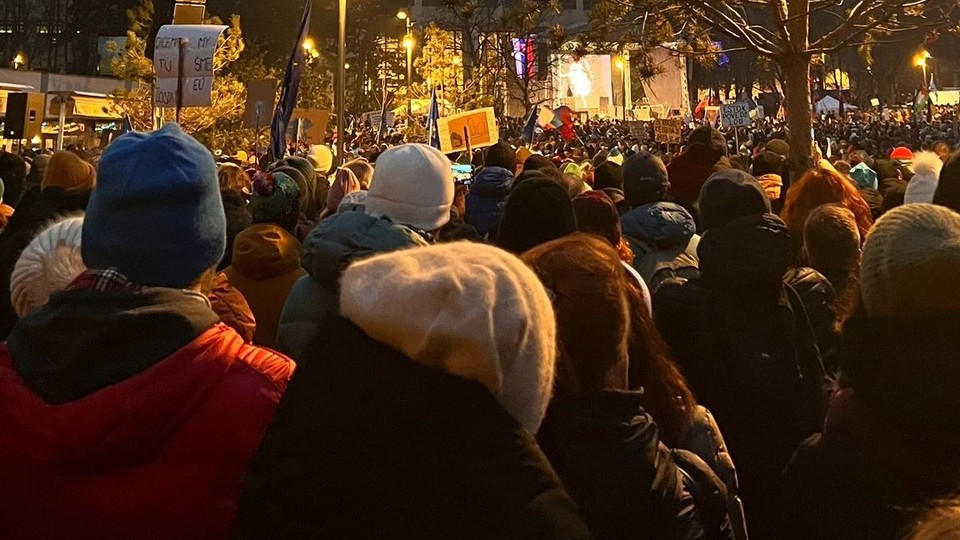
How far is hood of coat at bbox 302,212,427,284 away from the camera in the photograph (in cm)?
338

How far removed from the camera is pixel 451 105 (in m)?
43.1

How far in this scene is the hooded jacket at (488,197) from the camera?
7301mm

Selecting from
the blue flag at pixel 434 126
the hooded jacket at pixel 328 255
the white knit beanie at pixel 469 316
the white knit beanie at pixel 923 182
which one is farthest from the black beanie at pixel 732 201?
the blue flag at pixel 434 126

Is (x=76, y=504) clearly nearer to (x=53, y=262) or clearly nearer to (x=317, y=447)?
(x=317, y=447)

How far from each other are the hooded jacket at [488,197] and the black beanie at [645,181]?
140 cm

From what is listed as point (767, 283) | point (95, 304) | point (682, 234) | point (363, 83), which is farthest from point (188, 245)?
point (363, 83)

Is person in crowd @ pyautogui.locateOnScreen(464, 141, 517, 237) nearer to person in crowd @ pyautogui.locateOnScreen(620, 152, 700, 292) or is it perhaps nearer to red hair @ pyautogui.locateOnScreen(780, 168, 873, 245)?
person in crowd @ pyautogui.locateOnScreen(620, 152, 700, 292)

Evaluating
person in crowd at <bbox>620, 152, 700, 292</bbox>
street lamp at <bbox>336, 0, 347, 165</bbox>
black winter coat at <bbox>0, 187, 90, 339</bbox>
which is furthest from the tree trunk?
street lamp at <bbox>336, 0, 347, 165</bbox>

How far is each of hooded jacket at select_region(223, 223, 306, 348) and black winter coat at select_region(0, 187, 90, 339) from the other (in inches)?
30.7

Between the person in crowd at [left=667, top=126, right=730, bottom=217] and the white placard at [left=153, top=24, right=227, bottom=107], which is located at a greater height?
the white placard at [left=153, top=24, right=227, bottom=107]

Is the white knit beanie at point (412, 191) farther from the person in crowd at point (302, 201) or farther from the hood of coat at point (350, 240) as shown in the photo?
the person in crowd at point (302, 201)

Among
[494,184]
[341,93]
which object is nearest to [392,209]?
[494,184]

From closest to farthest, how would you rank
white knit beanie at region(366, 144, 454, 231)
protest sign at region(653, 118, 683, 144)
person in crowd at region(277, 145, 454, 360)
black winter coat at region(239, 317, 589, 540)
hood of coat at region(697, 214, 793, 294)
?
black winter coat at region(239, 317, 589, 540) → hood of coat at region(697, 214, 793, 294) → person in crowd at region(277, 145, 454, 360) → white knit beanie at region(366, 144, 454, 231) → protest sign at region(653, 118, 683, 144)

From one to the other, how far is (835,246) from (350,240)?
2450 millimetres
